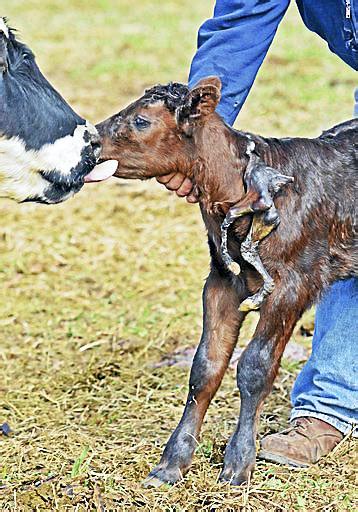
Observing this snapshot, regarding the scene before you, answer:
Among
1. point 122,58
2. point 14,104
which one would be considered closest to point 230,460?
point 14,104

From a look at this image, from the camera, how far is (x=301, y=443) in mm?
5305

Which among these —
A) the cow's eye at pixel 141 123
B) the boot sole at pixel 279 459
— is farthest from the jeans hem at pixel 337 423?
the cow's eye at pixel 141 123

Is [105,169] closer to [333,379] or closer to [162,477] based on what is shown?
[162,477]

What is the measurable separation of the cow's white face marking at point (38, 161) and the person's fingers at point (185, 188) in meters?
0.50

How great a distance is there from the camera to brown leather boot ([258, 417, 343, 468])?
5207 millimetres

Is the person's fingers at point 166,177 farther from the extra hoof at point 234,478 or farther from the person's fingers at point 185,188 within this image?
the extra hoof at point 234,478

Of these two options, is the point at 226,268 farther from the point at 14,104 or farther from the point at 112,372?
the point at 112,372

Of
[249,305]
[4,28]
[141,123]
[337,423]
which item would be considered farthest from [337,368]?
[4,28]

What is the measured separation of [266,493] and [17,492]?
1.09m

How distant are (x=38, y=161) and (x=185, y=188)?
29.0 inches

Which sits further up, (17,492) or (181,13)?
(17,492)

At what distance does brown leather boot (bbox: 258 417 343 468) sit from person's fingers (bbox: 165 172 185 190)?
135 cm

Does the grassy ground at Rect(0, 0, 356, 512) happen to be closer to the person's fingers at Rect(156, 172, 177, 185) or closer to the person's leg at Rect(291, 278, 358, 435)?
the person's leg at Rect(291, 278, 358, 435)

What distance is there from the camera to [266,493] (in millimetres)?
4770
